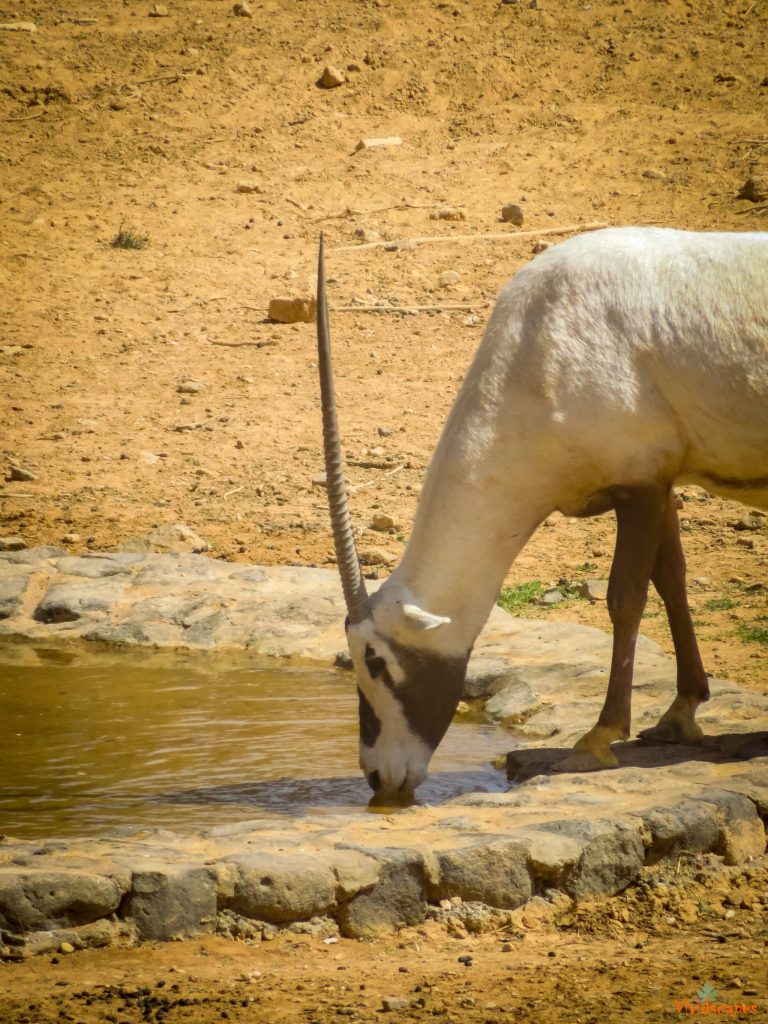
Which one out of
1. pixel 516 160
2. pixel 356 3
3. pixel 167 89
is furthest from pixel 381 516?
pixel 356 3

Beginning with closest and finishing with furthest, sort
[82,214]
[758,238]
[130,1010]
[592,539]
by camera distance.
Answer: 1. [130,1010]
2. [758,238]
3. [592,539]
4. [82,214]

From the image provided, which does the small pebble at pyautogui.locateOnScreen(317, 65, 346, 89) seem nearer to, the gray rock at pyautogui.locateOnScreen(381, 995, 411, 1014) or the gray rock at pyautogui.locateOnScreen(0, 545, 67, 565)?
the gray rock at pyautogui.locateOnScreen(0, 545, 67, 565)

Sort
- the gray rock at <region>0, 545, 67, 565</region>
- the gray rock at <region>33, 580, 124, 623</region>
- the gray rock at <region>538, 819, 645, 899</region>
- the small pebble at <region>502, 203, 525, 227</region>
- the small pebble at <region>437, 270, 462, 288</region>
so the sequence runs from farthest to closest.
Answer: the small pebble at <region>502, 203, 525, 227</region> < the small pebble at <region>437, 270, 462, 288</region> < the gray rock at <region>0, 545, 67, 565</region> < the gray rock at <region>33, 580, 124, 623</region> < the gray rock at <region>538, 819, 645, 899</region>

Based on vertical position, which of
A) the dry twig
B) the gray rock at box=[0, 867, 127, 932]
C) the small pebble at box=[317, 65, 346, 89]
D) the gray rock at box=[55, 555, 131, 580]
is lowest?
the gray rock at box=[55, 555, 131, 580]

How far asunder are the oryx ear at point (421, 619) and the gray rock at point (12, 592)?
2961 millimetres

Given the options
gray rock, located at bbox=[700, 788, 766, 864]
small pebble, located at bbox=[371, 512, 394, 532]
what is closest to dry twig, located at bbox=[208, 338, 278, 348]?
small pebble, located at bbox=[371, 512, 394, 532]

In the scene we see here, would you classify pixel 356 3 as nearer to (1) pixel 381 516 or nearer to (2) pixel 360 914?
(1) pixel 381 516

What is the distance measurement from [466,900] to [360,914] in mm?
292

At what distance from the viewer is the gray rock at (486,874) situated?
3486 mm

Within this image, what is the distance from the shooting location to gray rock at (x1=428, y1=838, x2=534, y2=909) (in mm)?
3486

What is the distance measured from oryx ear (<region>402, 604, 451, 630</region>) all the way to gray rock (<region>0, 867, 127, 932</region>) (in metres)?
1.58

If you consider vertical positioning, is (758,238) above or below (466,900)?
above

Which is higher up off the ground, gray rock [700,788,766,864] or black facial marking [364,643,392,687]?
black facial marking [364,643,392,687]

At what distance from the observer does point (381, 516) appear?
877cm
